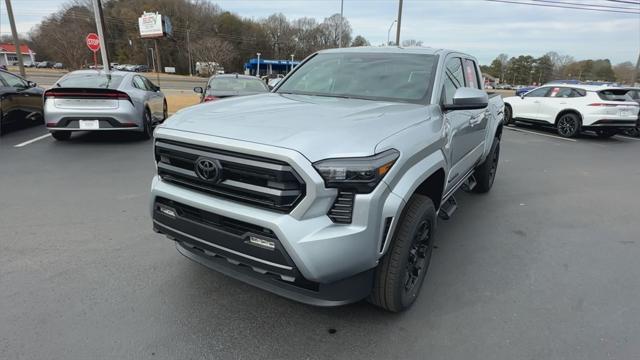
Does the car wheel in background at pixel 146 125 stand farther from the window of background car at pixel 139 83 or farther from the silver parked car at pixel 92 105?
the window of background car at pixel 139 83

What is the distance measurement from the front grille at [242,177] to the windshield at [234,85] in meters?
7.38

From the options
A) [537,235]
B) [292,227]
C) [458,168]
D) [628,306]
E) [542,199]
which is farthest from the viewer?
[542,199]

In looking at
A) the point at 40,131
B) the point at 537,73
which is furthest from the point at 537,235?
the point at 537,73

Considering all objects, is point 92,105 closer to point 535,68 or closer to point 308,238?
point 308,238

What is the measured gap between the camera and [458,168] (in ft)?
12.0

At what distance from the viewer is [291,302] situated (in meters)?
2.85

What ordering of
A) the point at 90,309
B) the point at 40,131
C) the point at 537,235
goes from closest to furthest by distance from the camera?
1. the point at 90,309
2. the point at 537,235
3. the point at 40,131

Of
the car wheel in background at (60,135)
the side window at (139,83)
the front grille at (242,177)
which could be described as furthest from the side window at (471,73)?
the car wheel in background at (60,135)

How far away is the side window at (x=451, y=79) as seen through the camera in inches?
132

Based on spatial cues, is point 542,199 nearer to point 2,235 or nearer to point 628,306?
point 628,306

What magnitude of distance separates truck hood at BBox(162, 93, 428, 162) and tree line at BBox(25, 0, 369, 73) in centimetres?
6213

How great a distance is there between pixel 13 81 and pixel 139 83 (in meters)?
2.87

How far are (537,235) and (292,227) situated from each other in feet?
11.3

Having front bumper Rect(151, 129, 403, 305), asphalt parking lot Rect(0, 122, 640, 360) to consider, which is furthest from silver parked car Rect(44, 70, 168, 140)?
front bumper Rect(151, 129, 403, 305)
